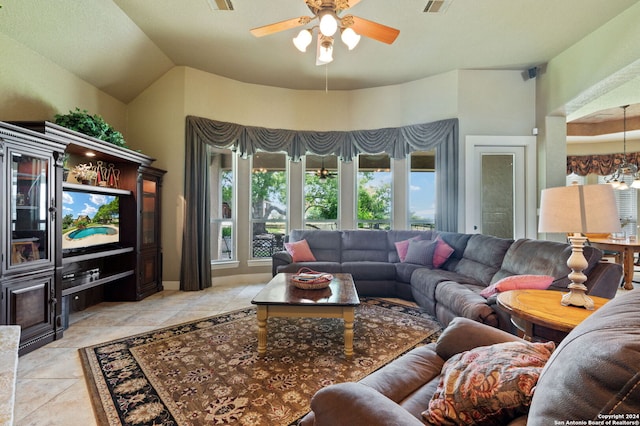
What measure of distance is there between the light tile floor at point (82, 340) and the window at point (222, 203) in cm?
67

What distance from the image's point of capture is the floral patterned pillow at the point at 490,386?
833 millimetres

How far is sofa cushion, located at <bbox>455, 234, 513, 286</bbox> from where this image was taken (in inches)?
126

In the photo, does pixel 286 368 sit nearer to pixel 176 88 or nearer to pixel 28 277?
pixel 28 277

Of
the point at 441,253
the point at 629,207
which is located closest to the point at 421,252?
the point at 441,253

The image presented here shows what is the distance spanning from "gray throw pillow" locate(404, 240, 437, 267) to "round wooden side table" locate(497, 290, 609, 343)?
2.12 m

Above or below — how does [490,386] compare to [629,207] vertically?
below

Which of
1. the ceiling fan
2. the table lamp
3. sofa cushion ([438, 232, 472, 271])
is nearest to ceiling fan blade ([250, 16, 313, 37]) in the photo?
the ceiling fan

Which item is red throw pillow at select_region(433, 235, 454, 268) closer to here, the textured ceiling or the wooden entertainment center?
the textured ceiling

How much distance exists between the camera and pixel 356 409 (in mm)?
879

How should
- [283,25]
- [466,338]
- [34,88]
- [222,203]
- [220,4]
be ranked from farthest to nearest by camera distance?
1. [222,203]
2. [34,88]
3. [220,4]
4. [283,25]
5. [466,338]

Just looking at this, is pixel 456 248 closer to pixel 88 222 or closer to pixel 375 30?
pixel 375 30

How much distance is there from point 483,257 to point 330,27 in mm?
2845

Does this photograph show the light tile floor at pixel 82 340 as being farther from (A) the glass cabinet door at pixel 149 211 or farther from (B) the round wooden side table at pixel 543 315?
(B) the round wooden side table at pixel 543 315

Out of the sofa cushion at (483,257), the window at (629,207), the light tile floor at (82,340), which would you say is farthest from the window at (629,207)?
the light tile floor at (82,340)
